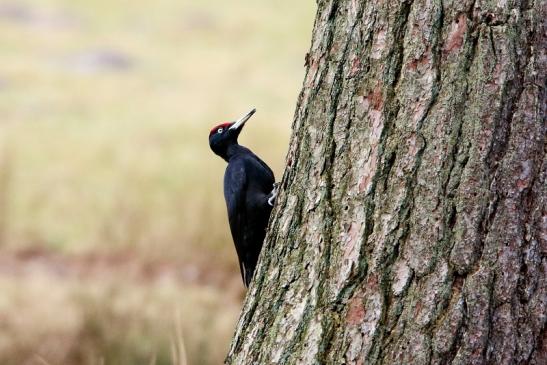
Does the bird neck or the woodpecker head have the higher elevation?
the woodpecker head

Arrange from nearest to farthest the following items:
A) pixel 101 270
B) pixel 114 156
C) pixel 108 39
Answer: pixel 101 270, pixel 114 156, pixel 108 39

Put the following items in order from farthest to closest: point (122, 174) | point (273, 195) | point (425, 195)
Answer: point (122, 174) → point (273, 195) → point (425, 195)

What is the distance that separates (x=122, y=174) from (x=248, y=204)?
719cm

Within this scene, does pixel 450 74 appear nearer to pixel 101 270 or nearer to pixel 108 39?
pixel 101 270

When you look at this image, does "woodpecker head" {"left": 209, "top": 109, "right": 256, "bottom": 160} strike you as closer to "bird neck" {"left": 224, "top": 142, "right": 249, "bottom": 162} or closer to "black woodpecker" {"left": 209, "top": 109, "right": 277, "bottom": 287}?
"bird neck" {"left": 224, "top": 142, "right": 249, "bottom": 162}

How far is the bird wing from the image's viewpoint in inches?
131

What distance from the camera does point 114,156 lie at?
36.7 ft

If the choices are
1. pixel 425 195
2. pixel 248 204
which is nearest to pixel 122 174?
pixel 248 204

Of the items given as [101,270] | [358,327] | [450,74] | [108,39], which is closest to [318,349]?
[358,327]

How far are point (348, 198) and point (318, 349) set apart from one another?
36cm

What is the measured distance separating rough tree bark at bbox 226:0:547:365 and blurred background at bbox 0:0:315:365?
→ 2.21ft

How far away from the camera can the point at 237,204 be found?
3379 millimetres

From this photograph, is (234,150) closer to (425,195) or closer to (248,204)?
(248,204)

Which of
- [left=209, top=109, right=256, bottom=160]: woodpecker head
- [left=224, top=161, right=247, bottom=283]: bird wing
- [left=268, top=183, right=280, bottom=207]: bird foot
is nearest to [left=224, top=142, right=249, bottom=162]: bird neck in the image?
[left=209, top=109, right=256, bottom=160]: woodpecker head
